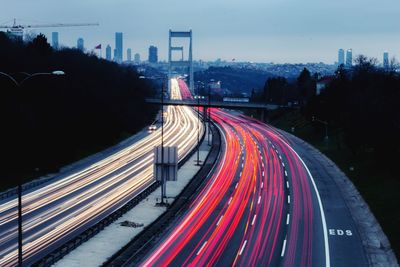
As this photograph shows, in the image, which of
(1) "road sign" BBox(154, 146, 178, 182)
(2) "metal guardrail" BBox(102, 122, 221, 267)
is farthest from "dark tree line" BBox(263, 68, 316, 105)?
(1) "road sign" BBox(154, 146, 178, 182)

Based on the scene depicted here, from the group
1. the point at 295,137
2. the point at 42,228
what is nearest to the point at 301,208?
the point at 42,228

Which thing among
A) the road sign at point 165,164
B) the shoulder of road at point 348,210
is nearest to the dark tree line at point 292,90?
the shoulder of road at point 348,210

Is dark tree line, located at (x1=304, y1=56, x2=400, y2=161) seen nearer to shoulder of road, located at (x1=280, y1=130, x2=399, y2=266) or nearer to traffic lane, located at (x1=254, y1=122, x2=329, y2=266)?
shoulder of road, located at (x1=280, y1=130, x2=399, y2=266)

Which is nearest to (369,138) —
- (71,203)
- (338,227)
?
(338,227)

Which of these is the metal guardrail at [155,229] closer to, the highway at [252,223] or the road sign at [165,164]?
the highway at [252,223]

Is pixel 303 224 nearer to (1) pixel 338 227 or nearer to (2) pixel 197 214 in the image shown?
(1) pixel 338 227

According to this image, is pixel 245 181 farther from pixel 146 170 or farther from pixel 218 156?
pixel 218 156
